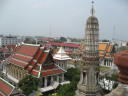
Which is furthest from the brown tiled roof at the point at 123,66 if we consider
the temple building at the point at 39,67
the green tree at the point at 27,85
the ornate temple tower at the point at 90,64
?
the temple building at the point at 39,67

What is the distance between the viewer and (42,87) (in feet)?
73.2

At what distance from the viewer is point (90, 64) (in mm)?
15578

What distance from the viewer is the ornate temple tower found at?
A: 50.0 feet

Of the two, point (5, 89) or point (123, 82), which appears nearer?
point (123, 82)

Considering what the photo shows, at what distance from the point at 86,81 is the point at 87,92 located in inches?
42.4

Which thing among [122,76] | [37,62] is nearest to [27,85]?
[37,62]

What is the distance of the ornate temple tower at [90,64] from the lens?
15.2 meters

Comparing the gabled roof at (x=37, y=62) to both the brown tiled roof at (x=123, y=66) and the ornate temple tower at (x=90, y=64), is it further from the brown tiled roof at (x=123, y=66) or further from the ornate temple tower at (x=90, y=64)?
the brown tiled roof at (x=123, y=66)

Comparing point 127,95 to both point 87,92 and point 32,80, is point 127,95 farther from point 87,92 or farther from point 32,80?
point 32,80

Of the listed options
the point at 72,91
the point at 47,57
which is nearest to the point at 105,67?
the point at 47,57

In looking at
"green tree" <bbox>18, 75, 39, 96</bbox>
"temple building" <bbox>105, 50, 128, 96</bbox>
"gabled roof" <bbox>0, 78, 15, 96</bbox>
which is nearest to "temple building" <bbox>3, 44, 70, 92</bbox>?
"green tree" <bbox>18, 75, 39, 96</bbox>

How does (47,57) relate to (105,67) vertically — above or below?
above

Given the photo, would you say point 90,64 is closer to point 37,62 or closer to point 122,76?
point 37,62

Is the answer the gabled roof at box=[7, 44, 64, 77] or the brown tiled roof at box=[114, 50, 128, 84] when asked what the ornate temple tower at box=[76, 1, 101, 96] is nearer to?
the gabled roof at box=[7, 44, 64, 77]
